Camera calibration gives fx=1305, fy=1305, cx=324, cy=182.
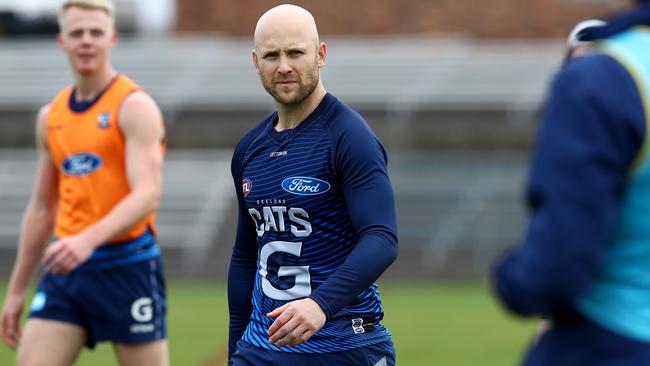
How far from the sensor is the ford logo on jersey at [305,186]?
4.74 m

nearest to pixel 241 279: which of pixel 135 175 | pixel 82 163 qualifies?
pixel 135 175

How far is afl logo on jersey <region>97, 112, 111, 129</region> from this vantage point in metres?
6.52

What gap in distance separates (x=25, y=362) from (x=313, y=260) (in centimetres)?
203

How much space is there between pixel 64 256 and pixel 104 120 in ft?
2.96

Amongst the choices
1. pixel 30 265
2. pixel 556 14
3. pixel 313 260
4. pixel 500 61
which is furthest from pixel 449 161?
pixel 313 260

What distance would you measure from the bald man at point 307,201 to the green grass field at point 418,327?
282 inches

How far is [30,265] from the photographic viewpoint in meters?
6.72

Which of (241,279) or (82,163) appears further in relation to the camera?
(82,163)

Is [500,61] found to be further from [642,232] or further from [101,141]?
[642,232]

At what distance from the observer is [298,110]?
4891mm

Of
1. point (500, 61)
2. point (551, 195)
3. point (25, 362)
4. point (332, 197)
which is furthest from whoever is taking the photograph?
point (500, 61)

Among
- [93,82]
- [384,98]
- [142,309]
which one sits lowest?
[384,98]

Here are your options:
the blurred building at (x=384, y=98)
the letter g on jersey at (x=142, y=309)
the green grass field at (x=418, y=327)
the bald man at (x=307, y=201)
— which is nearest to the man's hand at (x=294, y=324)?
the bald man at (x=307, y=201)

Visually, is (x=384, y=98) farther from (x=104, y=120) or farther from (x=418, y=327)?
(x=104, y=120)
